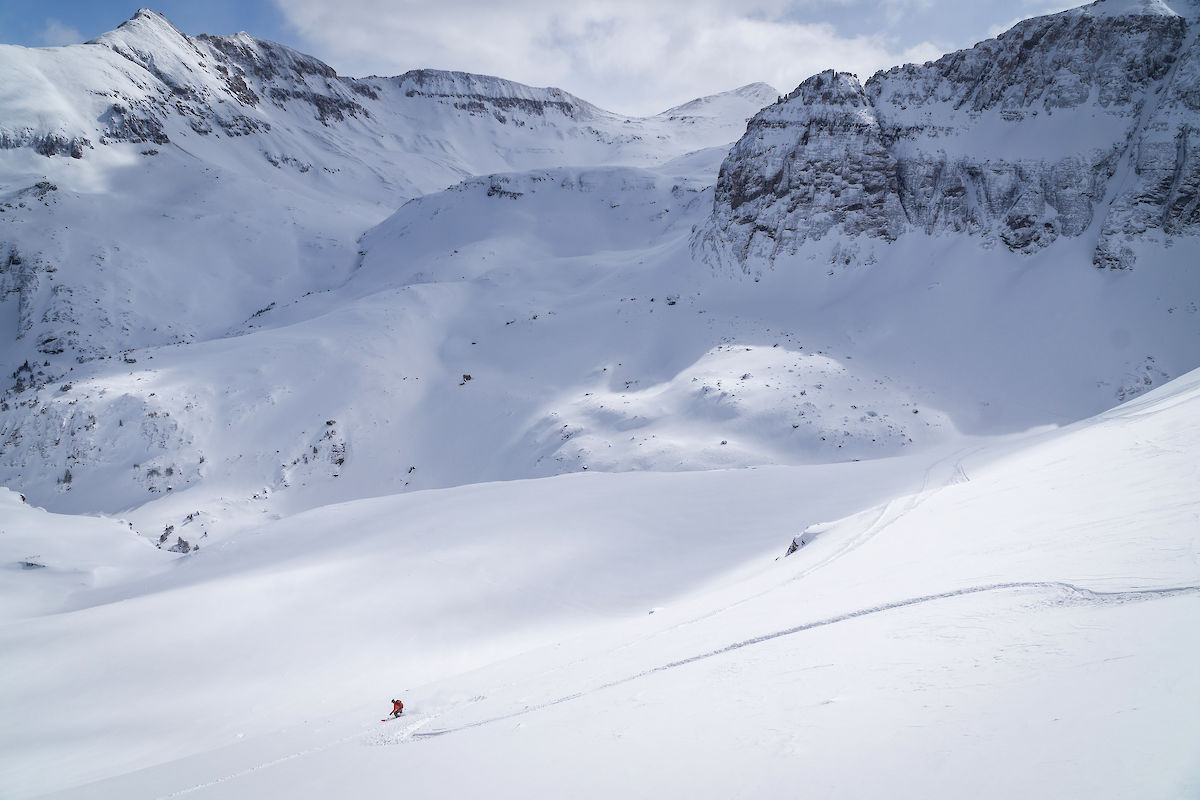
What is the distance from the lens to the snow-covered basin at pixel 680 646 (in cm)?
309

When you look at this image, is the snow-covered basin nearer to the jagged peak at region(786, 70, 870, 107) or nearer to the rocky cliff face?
the rocky cliff face

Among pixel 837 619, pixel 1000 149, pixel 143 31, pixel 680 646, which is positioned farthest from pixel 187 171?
pixel 837 619

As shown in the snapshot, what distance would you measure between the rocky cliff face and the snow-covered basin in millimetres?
23522

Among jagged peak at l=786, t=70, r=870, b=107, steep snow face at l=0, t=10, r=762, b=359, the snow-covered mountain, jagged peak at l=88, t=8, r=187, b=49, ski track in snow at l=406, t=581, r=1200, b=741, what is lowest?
ski track in snow at l=406, t=581, r=1200, b=741

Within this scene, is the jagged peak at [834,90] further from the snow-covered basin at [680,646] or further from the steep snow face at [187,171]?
the steep snow face at [187,171]

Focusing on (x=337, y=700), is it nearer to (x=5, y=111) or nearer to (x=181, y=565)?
(x=181, y=565)

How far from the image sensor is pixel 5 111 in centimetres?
5256

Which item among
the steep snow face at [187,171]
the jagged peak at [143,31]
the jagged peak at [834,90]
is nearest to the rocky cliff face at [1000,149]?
the jagged peak at [834,90]

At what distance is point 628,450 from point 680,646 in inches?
719

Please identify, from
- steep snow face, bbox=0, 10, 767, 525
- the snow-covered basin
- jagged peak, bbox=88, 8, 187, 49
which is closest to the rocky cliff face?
the snow-covered basin

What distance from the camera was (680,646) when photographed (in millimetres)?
6539

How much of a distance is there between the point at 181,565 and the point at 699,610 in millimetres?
15263

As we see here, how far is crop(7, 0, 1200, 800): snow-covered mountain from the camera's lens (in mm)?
4137

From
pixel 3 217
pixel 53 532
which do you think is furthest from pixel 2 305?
pixel 53 532
